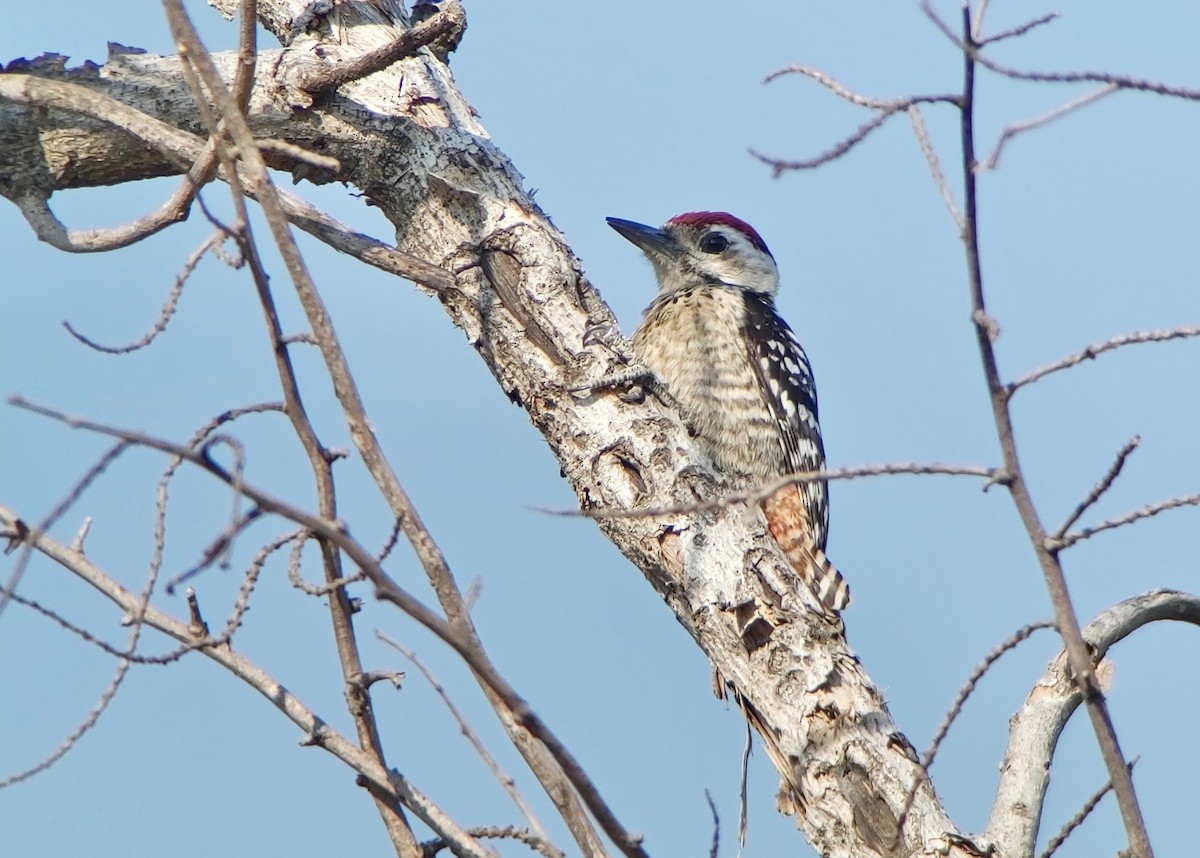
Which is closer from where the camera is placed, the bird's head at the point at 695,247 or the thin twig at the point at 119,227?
the thin twig at the point at 119,227

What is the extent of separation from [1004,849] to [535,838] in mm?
1271

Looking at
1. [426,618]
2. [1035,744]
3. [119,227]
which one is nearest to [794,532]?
[1035,744]

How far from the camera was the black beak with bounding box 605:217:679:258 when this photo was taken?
527cm

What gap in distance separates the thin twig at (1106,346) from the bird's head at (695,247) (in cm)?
362

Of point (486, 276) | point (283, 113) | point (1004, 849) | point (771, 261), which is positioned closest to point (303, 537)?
point (1004, 849)

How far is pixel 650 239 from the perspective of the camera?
5.27m

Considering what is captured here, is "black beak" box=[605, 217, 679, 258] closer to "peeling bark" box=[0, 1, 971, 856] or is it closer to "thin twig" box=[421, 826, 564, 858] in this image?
"peeling bark" box=[0, 1, 971, 856]

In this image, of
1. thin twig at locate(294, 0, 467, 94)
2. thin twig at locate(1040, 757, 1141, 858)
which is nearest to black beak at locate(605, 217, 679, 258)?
thin twig at locate(294, 0, 467, 94)

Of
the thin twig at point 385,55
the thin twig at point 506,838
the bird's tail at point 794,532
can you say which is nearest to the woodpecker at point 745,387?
the bird's tail at point 794,532

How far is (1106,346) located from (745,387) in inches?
119

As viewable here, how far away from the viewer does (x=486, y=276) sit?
3.58m

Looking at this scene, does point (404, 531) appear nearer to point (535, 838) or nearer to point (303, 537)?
point (303, 537)

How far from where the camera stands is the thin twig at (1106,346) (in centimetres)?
159

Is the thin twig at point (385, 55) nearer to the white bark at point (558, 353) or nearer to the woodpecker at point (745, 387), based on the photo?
the white bark at point (558, 353)
